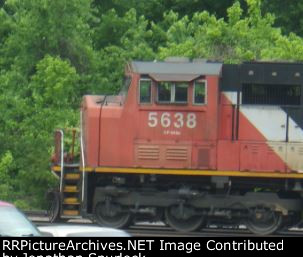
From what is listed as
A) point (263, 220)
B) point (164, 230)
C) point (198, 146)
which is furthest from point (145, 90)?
point (263, 220)

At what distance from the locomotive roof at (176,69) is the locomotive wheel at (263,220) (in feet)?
10.5

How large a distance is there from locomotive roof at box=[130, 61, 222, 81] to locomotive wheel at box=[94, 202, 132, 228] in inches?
119

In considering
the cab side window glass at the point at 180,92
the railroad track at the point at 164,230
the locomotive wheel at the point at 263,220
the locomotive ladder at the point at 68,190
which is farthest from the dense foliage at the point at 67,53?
the locomotive wheel at the point at 263,220

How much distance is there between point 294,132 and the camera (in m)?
21.3

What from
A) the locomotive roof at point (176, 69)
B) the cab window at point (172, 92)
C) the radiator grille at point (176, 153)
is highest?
the locomotive roof at point (176, 69)

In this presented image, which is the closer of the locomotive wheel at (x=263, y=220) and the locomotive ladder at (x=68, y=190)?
the locomotive wheel at (x=263, y=220)

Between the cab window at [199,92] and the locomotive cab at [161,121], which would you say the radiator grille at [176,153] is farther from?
the cab window at [199,92]

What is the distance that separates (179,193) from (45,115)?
7.47 m

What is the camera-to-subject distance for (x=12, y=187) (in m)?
26.6

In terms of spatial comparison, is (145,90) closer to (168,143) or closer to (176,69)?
(176,69)

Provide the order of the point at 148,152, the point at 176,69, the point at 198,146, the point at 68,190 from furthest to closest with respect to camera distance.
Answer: the point at 68,190
the point at 148,152
the point at 198,146
the point at 176,69

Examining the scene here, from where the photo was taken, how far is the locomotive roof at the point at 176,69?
21094 millimetres

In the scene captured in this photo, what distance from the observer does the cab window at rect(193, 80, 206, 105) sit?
69.4 ft

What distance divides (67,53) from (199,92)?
9764 mm
